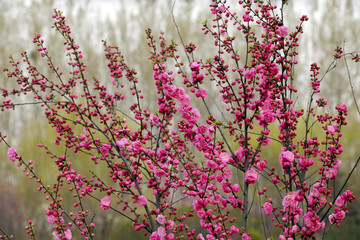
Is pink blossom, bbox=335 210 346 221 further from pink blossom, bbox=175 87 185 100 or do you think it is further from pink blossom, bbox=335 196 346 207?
pink blossom, bbox=175 87 185 100

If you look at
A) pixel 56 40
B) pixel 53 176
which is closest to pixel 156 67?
pixel 53 176

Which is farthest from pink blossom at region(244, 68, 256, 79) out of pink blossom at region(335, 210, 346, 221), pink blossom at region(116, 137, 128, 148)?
pink blossom at region(335, 210, 346, 221)

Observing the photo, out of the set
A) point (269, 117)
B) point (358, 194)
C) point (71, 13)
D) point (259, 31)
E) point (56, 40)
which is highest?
point (71, 13)

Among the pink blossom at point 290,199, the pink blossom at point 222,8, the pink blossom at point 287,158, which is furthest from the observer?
the pink blossom at point 222,8

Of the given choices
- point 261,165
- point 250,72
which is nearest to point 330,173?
point 261,165

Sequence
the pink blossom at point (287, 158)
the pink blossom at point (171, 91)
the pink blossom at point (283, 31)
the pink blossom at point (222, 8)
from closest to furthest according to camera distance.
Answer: the pink blossom at point (287, 158)
the pink blossom at point (171, 91)
the pink blossom at point (283, 31)
the pink blossom at point (222, 8)

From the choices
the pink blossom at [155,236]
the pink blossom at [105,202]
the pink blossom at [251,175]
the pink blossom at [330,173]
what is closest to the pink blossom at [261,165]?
the pink blossom at [251,175]

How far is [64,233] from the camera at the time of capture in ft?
8.26

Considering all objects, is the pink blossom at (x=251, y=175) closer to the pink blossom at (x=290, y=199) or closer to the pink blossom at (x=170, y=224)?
the pink blossom at (x=290, y=199)

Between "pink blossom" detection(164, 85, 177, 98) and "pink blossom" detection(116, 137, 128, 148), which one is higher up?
"pink blossom" detection(164, 85, 177, 98)

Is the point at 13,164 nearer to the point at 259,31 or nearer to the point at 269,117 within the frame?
the point at 259,31

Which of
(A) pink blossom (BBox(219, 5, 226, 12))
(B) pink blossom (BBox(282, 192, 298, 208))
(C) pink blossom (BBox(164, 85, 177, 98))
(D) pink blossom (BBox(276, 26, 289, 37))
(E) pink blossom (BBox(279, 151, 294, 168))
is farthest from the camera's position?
(A) pink blossom (BBox(219, 5, 226, 12))

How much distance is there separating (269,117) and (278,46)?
46 cm

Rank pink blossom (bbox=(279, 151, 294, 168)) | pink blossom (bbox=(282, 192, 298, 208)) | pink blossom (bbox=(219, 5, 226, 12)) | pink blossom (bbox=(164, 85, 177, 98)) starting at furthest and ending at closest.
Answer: pink blossom (bbox=(219, 5, 226, 12)) < pink blossom (bbox=(164, 85, 177, 98)) < pink blossom (bbox=(279, 151, 294, 168)) < pink blossom (bbox=(282, 192, 298, 208))
